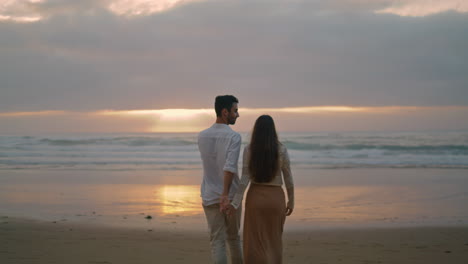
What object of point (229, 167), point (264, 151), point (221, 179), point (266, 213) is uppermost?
point (264, 151)

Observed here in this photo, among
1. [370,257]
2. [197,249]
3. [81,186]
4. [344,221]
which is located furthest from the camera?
[81,186]

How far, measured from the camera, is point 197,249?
619cm

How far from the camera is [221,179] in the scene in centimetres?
427

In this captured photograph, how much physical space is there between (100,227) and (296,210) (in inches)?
146

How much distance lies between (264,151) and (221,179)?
19.6 inches

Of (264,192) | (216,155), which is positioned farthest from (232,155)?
(264,192)

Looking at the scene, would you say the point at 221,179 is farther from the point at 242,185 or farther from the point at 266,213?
the point at 266,213

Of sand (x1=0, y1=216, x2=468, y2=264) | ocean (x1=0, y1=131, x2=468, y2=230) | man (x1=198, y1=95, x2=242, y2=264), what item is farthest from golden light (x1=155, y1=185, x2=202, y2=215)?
man (x1=198, y1=95, x2=242, y2=264)

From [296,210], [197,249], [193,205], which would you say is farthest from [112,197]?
[197,249]

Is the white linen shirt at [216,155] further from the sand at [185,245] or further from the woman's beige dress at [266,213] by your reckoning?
the sand at [185,245]

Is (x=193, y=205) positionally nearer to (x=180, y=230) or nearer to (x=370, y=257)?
(x=180, y=230)

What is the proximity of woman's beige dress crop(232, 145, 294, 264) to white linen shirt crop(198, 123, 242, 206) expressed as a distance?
14 centimetres

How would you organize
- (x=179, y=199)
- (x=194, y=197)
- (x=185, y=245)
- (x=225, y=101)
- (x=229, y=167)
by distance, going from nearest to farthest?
(x=229, y=167) < (x=225, y=101) < (x=185, y=245) < (x=179, y=199) < (x=194, y=197)

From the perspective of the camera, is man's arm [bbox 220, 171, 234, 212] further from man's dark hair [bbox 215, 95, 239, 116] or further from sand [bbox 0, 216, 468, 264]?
sand [bbox 0, 216, 468, 264]
